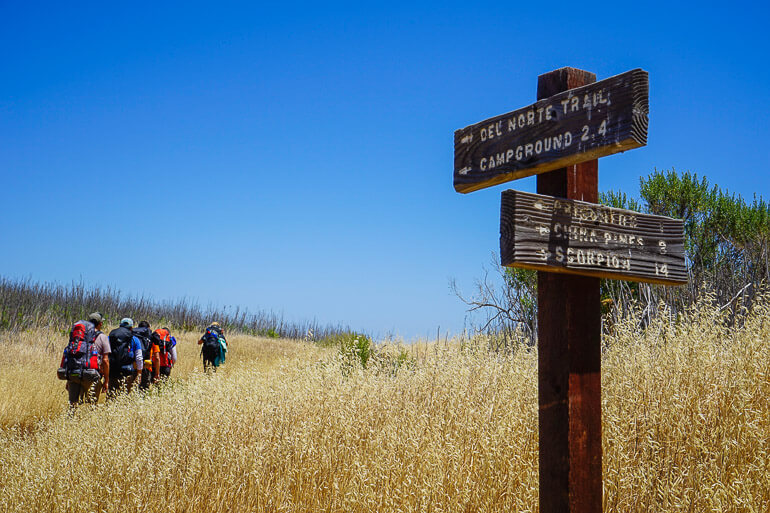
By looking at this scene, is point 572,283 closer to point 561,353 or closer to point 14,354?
point 561,353

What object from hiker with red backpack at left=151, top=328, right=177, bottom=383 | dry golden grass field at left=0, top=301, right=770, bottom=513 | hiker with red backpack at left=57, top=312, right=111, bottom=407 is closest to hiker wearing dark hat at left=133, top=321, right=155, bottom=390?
hiker with red backpack at left=151, top=328, right=177, bottom=383

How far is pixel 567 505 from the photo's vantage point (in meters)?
2.21

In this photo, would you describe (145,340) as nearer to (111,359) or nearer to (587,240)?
(111,359)

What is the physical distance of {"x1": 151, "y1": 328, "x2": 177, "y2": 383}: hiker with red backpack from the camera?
11547 millimetres

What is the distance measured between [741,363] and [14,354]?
17.0 meters

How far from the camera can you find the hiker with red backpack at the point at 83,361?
837 centimetres

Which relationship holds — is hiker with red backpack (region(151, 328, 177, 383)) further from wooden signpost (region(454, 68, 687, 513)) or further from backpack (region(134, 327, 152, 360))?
wooden signpost (region(454, 68, 687, 513))

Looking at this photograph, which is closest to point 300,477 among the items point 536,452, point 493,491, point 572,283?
point 493,491

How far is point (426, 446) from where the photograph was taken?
3918 millimetres

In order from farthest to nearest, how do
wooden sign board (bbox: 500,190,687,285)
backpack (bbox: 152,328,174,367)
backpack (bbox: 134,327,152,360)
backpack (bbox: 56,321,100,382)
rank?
backpack (bbox: 152,328,174,367), backpack (bbox: 134,327,152,360), backpack (bbox: 56,321,100,382), wooden sign board (bbox: 500,190,687,285)

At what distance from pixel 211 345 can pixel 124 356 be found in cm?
467

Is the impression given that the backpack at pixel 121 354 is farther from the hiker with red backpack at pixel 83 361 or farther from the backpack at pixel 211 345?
the backpack at pixel 211 345

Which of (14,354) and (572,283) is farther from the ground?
(572,283)

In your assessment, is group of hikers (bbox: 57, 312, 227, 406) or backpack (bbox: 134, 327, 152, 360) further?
backpack (bbox: 134, 327, 152, 360)
